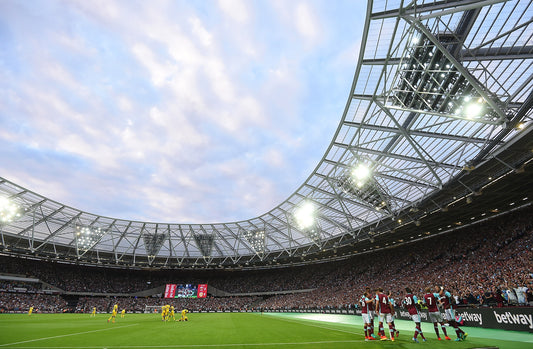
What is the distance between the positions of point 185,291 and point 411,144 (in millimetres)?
59542

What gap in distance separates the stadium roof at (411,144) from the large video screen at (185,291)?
19791 millimetres

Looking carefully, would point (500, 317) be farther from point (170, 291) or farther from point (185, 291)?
point (170, 291)

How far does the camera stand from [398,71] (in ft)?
44.8

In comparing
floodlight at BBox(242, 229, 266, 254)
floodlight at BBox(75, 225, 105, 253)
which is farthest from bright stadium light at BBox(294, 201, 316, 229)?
floodlight at BBox(75, 225, 105, 253)

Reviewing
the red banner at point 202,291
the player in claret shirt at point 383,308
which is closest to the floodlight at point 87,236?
the red banner at point 202,291

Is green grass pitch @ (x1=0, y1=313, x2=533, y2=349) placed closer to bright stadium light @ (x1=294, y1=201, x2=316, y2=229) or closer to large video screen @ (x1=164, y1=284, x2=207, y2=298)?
bright stadium light @ (x1=294, y1=201, x2=316, y2=229)

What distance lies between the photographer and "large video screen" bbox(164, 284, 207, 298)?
59287 mm

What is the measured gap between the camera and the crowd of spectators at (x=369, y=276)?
21.5 meters

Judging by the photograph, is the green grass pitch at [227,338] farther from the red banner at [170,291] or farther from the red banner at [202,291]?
the red banner at [202,291]

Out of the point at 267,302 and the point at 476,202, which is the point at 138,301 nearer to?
the point at 267,302

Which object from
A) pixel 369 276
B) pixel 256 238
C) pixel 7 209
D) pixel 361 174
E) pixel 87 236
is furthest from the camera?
pixel 256 238

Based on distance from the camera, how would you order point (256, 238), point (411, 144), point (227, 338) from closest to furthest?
point (227, 338) → point (411, 144) → point (256, 238)

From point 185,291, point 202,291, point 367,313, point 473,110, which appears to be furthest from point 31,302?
point 473,110

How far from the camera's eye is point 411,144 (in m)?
16.3
